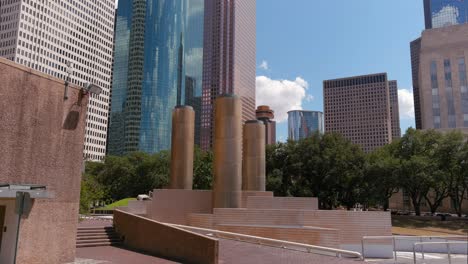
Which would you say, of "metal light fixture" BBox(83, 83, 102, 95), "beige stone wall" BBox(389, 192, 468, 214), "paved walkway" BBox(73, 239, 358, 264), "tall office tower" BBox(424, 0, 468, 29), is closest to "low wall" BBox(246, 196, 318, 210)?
"paved walkway" BBox(73, 239, 358, 264)

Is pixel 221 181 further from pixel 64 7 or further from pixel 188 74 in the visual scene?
pixel 188 74

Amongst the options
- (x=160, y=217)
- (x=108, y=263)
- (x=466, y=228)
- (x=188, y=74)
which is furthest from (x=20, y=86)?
(x=188, y=74)

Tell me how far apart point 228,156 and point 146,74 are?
5601 inches

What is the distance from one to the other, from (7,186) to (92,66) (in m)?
145

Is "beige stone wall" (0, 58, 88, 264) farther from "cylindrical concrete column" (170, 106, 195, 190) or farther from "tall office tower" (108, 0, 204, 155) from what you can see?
"tall office tower" (108, 0, 204, 155)

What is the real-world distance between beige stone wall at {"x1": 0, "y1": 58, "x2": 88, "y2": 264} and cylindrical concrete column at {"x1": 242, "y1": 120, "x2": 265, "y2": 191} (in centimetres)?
1864

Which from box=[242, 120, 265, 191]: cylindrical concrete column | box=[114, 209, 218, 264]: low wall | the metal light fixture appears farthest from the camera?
box=[242, 120, 265, 191]: cylindrical concrete column

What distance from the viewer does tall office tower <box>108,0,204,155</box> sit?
15938cm

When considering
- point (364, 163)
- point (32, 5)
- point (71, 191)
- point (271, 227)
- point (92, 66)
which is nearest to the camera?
point (71, 191)

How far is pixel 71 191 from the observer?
1516 centimetres

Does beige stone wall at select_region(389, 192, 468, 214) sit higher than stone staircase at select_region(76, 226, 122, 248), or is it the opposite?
stone staircase at select_region(76, 226, 122, 248)

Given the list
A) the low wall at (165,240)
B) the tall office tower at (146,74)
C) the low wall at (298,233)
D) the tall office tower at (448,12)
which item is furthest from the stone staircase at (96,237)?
the tall office tower at (448,12)

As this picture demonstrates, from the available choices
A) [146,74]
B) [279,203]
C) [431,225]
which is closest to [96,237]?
[279,203]

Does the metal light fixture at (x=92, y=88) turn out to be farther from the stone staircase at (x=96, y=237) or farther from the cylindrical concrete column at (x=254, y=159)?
the cylindrical concrete column at (x=254, y=159)
